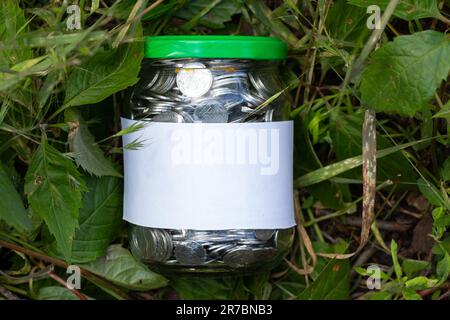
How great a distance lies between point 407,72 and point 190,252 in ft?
1.21

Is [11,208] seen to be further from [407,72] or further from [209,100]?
[407,72]

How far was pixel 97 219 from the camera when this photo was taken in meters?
0.98

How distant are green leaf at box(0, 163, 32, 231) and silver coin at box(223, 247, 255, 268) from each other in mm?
266

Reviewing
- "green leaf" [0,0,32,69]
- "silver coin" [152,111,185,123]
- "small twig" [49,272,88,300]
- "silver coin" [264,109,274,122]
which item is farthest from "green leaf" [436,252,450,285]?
"green leaf" [0,0,32,69]

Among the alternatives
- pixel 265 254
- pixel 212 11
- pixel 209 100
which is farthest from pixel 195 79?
pixel 265 254

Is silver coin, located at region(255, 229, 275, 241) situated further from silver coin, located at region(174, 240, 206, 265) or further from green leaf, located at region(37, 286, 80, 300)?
green leaf, located at region(37, 286, 80, 300)

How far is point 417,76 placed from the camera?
82cm

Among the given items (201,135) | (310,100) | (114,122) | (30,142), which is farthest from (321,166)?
(30,142)

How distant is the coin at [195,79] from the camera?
0.88 metres

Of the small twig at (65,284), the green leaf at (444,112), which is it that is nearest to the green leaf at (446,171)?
the green leaf at (444,112)

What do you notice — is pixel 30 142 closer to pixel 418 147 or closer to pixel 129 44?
pixel 129 44

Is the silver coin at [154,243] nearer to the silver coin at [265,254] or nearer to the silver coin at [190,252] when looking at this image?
the silver coin at [190,252]

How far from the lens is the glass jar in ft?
2.83

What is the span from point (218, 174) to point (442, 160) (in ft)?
1.12
